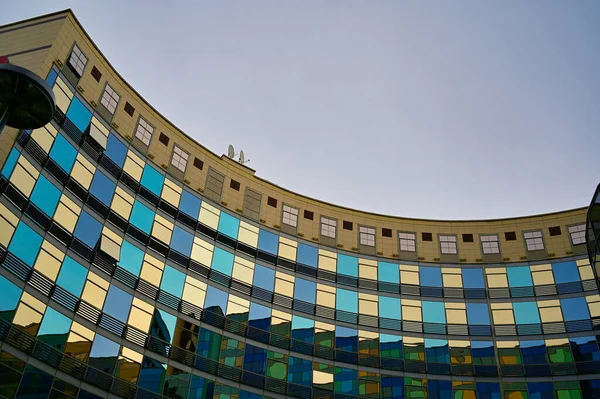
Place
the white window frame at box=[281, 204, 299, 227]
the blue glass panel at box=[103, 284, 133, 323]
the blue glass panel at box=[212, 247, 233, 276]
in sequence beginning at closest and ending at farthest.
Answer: the blue glass panel at box=[103, 284, 133, 323], the blue glass panel at box=[212, 247, 233, 276], the white window frame at box=[281, 204, 299, 227]

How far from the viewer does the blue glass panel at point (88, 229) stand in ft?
118

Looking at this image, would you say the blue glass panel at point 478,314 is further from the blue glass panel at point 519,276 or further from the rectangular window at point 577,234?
the rectangular window at point 577,234

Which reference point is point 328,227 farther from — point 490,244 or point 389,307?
point 490,244

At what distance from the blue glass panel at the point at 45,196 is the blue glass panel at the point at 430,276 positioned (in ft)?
92.8

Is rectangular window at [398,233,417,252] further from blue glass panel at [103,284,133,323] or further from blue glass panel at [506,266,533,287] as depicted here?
blue glass panel at [103,284,133,323]

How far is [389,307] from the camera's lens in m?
47.9

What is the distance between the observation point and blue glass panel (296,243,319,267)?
47.8m

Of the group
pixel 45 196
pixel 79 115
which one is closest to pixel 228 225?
pixel 79 115

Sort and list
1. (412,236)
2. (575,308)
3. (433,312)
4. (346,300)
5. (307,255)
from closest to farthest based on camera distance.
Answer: (575,308) < (346,300) < (433,312) < (307,255) < (412,236)

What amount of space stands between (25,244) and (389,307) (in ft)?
87.7

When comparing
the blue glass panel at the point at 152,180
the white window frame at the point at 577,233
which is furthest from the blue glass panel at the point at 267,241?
the white window frame at the point at 577,233

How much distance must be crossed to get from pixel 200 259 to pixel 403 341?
16.1 meters

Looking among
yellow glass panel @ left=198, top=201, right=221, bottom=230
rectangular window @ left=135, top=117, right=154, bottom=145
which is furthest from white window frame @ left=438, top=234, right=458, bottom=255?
rectangular window @ left=135, top=117, right=154, bottom=145

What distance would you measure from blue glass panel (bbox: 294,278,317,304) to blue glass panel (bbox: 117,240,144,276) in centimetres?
1222
